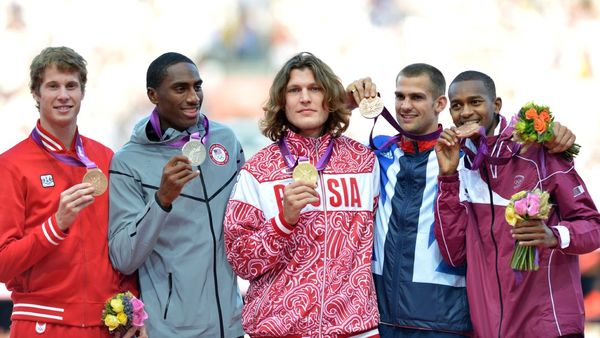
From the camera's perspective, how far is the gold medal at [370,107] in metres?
3.86

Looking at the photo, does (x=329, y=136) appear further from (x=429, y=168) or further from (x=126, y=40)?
(x=126, y=40)

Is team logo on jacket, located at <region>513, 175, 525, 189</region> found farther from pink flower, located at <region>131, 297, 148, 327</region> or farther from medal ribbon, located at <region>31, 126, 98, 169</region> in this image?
medal ribbon, located at <region>31, 126, 98, 169</region>

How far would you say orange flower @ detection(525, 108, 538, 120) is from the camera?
3660 millimetres

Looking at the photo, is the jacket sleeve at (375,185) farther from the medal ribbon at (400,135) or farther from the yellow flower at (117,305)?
the yellow flower at (117,305)

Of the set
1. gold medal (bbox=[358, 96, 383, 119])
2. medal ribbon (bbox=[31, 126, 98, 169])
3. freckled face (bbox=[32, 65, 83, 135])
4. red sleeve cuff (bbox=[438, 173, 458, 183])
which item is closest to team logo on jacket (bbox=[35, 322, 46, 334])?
medal ribbon (bbox=[31, 126, 98, 169])

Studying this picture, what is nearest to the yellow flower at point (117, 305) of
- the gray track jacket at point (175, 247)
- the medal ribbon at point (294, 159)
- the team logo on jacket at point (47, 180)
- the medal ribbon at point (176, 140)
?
the gray track jacket at point (175, 247)

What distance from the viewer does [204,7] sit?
745cm

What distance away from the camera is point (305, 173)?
3.52 m

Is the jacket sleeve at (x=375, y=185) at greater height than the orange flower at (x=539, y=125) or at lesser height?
lesser

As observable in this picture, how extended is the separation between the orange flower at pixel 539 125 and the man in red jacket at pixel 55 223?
1.74 metres

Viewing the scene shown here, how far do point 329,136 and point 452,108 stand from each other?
632 millimetres

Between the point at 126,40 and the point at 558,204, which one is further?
the point at 126,40

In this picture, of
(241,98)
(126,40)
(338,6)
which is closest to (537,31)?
(338,6)

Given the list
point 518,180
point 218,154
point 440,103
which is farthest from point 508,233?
point 218,154
